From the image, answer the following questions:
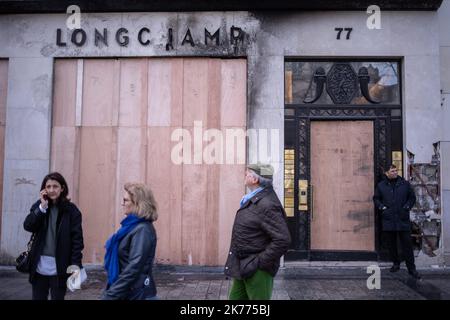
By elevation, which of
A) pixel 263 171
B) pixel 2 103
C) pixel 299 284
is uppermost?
pixel 2 103

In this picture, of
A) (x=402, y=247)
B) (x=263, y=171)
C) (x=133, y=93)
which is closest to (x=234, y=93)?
(x=133, y=93)

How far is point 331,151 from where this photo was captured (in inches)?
341

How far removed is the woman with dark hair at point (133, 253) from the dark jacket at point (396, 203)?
5268 mm

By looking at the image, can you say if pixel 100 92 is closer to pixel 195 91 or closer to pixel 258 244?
pixel 195 91

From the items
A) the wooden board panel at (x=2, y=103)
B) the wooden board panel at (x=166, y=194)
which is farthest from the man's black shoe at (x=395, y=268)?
the wooden board panel at (x=2, y=103)

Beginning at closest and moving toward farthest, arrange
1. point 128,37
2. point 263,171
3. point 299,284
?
point 263,171
point 299,284
point 128,37

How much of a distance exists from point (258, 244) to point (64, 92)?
19.8ft

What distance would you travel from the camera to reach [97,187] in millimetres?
8625

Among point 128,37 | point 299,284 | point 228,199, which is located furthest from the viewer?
point 128,37
